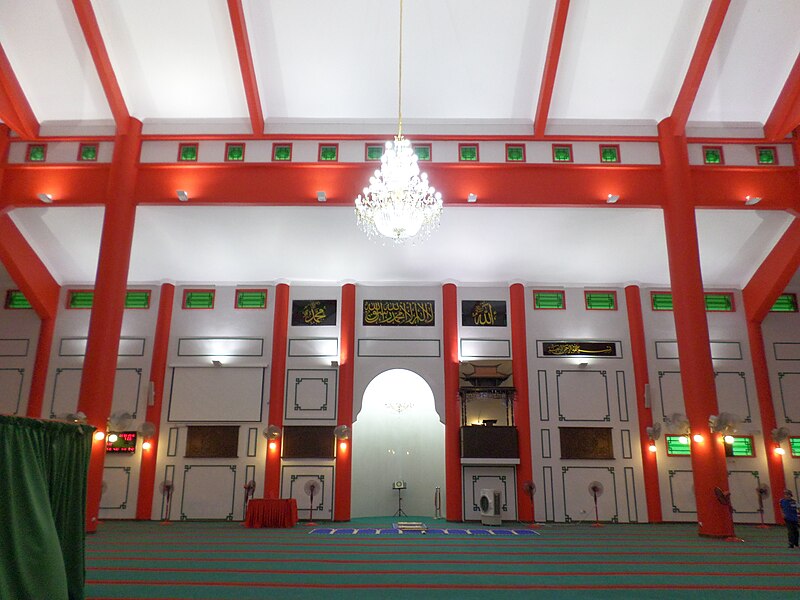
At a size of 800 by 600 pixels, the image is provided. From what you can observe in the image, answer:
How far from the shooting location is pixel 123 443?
10.4m

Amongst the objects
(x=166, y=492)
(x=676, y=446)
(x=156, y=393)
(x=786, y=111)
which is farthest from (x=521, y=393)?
(x=156, y=393)

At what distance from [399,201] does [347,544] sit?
353 centimetres

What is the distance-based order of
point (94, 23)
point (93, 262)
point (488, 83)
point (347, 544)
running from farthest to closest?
1. point (93, 262)
2. point (488, 83)
3. point (94, 23)
4. point (347, 544)

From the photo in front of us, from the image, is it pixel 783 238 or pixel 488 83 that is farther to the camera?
pixel 783 238

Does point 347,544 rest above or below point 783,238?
below

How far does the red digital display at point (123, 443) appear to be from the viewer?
34.0 ft

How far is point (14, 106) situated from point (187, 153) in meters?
2.36

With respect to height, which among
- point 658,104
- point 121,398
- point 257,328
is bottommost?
point 121,398

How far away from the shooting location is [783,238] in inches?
393

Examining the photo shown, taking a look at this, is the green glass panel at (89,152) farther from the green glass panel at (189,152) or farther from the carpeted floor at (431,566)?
the carpeted floor at (431,566)

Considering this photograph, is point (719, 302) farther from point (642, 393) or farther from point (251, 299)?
point (251, 299)

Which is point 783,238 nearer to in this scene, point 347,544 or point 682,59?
point 682,59

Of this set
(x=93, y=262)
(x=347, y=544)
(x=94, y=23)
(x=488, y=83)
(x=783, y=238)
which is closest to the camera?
(x=347, y=544)

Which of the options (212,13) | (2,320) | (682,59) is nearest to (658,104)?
(682,59)
